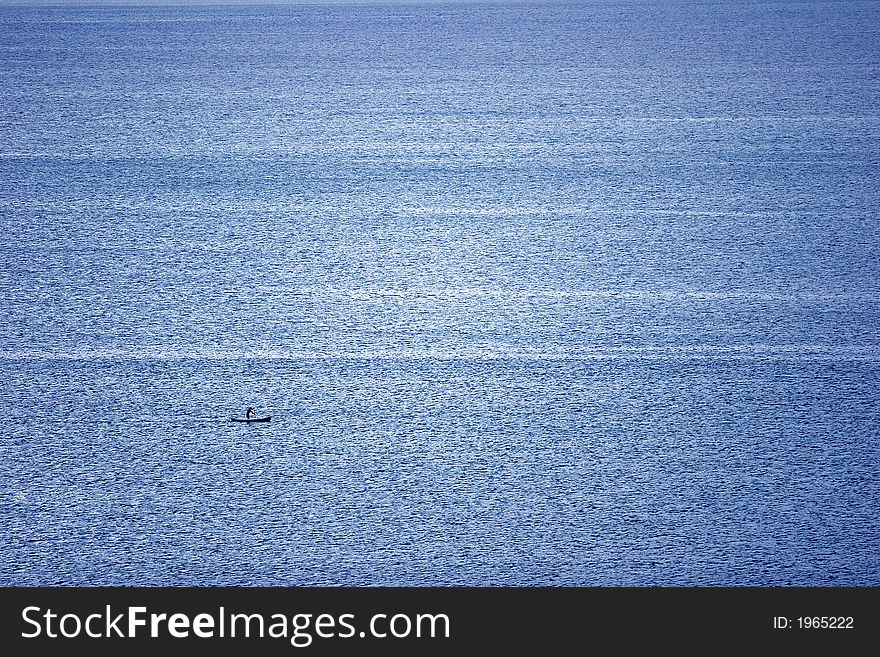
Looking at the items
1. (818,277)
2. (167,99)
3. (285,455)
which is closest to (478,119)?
(167,99)

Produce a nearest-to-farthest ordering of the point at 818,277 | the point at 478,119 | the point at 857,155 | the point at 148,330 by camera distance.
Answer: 1. the point at 148,330
2. the point at 818,277
3. the point at 857,155
4. the point at 478,119

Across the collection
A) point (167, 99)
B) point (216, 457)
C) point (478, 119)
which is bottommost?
point (216, 457)

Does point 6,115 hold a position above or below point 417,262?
above

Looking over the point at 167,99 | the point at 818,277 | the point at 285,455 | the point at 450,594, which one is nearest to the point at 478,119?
the point at 167,99

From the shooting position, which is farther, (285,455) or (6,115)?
(6,115)

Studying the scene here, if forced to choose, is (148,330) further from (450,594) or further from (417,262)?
(450,594)

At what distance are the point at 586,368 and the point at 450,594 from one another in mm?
521

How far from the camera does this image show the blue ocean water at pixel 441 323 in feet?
4.33

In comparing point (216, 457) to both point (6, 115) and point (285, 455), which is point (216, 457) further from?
point (6, 115)

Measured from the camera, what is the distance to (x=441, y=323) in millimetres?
1786

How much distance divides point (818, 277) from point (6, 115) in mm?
1963

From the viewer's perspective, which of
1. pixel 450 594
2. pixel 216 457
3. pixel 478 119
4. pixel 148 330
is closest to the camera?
pixel 450 594

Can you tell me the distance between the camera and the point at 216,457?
4.77ft

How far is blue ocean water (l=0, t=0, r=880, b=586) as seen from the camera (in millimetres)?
1321
